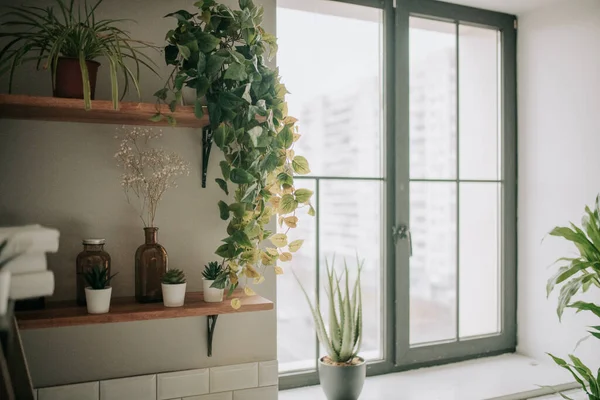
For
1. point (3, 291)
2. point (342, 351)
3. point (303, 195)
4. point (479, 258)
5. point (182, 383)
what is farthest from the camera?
point (479, 258)

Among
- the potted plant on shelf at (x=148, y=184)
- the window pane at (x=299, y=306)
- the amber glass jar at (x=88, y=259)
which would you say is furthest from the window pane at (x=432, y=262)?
the amber glass jar at (x=88, y=259)

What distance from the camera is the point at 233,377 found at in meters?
1.82

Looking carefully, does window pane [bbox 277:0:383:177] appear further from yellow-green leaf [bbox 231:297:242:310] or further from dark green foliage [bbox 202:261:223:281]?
yellow-green leaf [bbox 231:297:242:310]

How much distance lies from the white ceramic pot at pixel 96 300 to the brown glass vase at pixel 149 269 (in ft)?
0.52

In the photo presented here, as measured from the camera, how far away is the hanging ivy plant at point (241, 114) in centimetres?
150

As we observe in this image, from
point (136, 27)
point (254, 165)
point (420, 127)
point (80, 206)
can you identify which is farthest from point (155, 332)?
point (420, 127)

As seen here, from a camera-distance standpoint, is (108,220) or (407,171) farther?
(407,171)

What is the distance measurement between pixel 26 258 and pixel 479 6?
235 centimetres

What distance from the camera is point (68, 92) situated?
142cm

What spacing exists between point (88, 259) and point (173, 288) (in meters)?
0.26

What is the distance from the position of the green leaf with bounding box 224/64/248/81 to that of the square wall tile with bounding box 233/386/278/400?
107cm

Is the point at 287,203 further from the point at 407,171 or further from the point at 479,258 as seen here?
the point at 479,258

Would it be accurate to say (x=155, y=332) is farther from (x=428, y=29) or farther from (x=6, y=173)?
(x=428, y=29)

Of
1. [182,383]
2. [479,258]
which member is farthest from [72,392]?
[479,258]
